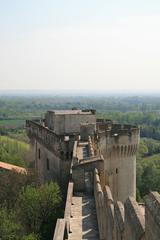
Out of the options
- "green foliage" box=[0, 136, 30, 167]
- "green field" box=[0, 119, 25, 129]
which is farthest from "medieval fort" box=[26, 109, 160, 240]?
"green field" box=[0, 119, 25, 129]

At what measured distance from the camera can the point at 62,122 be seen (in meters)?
35.9

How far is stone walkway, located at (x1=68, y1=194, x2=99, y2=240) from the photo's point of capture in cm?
1541

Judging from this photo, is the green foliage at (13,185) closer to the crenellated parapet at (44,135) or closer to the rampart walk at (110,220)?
the crenellated parapet at (44,135)

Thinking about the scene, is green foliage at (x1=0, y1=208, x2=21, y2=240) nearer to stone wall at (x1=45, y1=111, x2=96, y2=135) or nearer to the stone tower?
the stone tower

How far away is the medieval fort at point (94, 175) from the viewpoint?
8.12 m

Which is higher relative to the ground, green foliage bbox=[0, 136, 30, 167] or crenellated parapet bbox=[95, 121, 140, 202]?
crenellated parapet bbox=[95, 121, 140, 202]

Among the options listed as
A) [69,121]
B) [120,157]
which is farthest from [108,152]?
[69,121]

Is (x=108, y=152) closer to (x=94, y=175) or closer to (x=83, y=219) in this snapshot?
(x=94, y=175)

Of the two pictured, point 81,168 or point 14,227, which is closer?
point 81,168

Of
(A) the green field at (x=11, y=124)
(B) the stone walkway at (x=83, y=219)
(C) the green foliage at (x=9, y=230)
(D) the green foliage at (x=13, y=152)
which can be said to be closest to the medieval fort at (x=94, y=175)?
(B) the stone walkway at (x=83, y=219)

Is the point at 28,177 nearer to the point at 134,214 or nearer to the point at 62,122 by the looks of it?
the point at 62,122

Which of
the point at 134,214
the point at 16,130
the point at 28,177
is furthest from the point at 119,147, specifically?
the point at 16,130

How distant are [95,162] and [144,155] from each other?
279ft

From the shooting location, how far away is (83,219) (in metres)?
17.0
